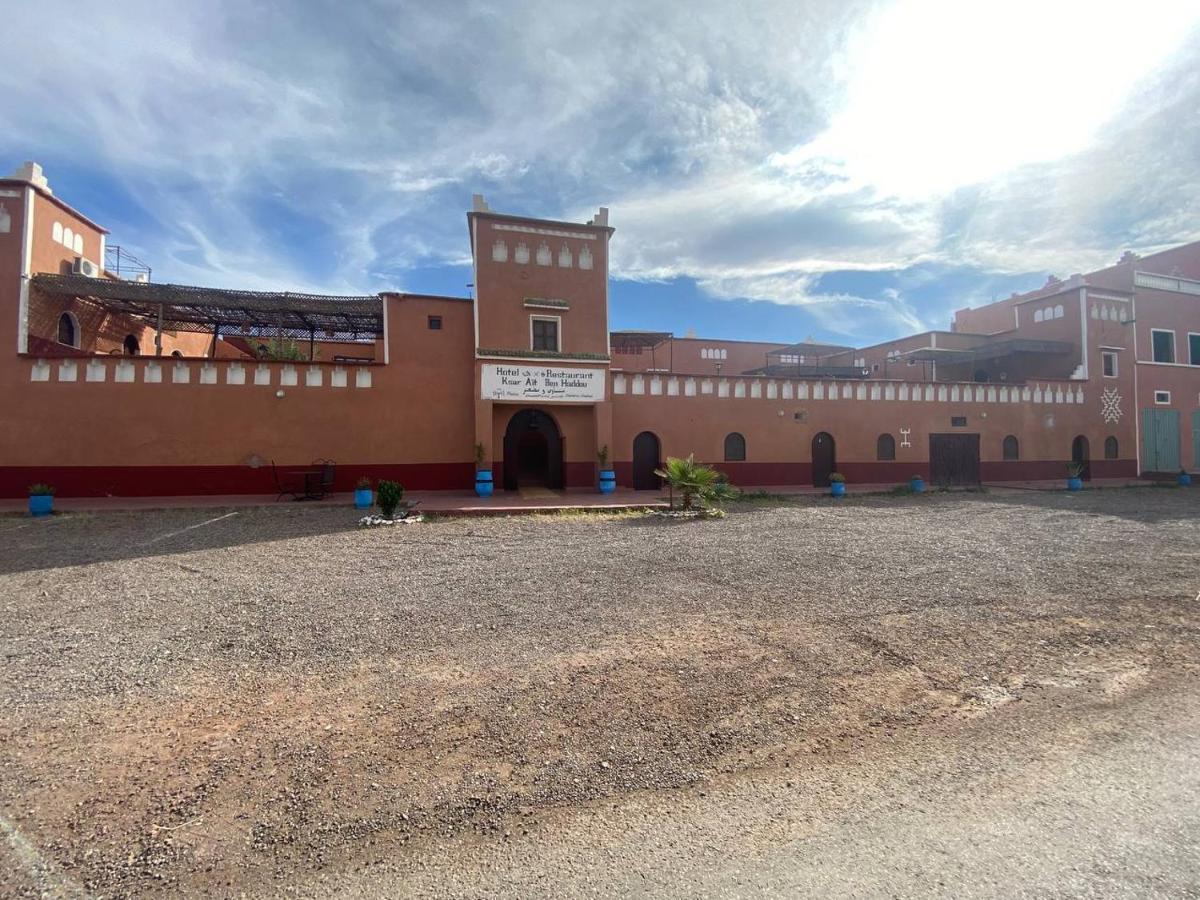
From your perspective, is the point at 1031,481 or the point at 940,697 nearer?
the point at 940,697

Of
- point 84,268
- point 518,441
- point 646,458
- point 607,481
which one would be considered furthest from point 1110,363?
point 84,268

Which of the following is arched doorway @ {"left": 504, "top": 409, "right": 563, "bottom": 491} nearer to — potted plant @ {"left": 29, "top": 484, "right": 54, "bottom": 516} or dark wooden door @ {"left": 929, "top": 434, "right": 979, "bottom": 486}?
potted plant @ {"left": 29, "top": 484, "right": 54, "bottom": 516}

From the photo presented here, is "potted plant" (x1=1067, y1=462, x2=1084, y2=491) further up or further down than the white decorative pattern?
further down

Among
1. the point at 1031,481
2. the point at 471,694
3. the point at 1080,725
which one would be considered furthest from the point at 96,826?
the point at 1031,481

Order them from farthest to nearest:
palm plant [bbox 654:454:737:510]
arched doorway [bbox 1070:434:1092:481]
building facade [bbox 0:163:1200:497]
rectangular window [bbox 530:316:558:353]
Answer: arched doorway [bbox 1070:434:1092:481]
rectangular window [bbox 530:316:558:353]
building facade [bbox 0:163:1200:497]
palm plant [bbox 654:454:737:510]

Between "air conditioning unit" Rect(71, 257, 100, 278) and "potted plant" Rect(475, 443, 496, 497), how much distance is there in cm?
1251

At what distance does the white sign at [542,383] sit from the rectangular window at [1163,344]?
26666 millimetres

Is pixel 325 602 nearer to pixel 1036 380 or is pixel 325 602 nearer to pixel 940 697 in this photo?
pixel 940 697

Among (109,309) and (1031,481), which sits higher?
(109,309)

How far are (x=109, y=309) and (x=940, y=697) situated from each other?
23018mm

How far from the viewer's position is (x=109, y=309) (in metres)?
17.3

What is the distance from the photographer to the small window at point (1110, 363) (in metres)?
24.6

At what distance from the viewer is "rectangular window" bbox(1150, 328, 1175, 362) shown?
25.6m

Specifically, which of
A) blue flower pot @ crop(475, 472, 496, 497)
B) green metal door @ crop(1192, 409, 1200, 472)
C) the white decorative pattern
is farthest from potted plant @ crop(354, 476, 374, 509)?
green metal door @ crop(1192, 409, 1200, 472)
